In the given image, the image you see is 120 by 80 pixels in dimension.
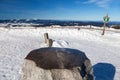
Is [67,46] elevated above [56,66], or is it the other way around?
[56,66]

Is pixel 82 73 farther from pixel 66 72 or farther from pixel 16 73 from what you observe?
pixel 16 73

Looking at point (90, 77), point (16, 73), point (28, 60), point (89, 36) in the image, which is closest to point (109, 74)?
point (16, 73)

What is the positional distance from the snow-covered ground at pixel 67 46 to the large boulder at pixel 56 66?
4076 mm

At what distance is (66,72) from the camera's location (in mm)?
3898

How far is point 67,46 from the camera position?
18.0 m

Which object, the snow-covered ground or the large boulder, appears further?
the snow-covered ground

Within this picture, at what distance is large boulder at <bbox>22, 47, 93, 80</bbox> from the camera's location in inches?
154

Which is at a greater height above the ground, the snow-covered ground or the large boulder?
the large boulder

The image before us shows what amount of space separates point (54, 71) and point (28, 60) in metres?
0.73

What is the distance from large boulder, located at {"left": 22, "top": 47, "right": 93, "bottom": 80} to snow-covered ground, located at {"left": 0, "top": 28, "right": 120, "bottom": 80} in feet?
13.4

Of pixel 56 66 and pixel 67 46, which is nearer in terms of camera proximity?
pixel 56 66

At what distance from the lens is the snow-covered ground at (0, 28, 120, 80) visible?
31.4ft

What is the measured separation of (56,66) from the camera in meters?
3.96

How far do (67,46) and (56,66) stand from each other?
555 inches
